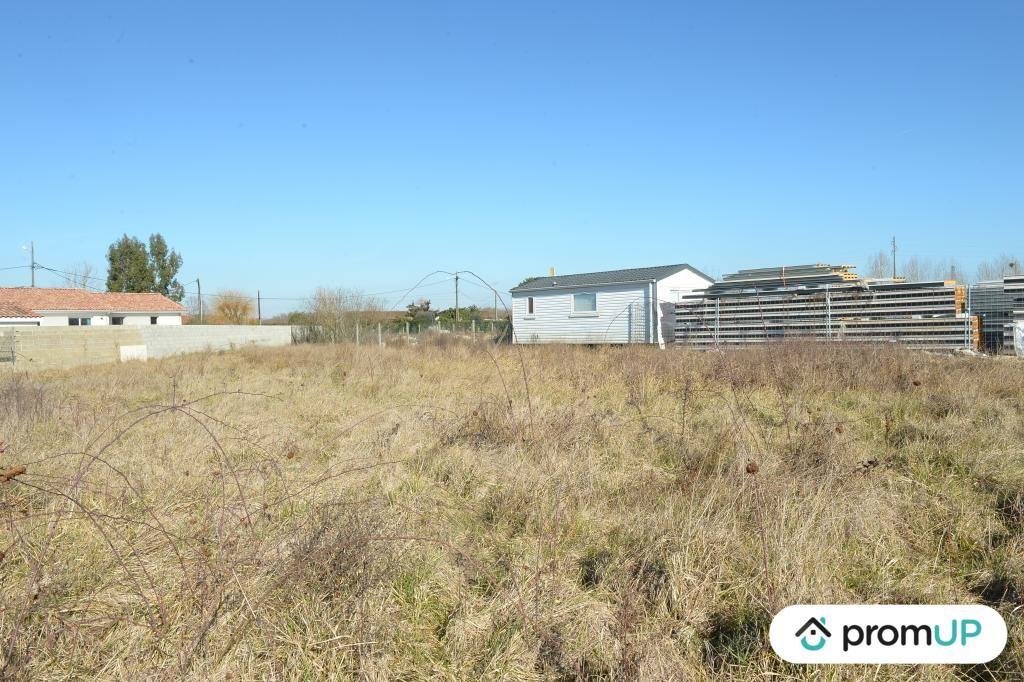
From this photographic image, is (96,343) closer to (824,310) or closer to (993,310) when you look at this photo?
(824,310)

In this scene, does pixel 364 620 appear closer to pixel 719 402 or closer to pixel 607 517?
pixel 607 517

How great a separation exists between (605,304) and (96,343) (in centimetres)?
1753

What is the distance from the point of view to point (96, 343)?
69.8 feet

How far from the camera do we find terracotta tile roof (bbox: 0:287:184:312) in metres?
37.0

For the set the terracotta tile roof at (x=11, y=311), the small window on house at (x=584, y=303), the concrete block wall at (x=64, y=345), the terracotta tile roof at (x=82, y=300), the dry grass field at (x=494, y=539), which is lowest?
the dry grass field at (x=494, y=539)

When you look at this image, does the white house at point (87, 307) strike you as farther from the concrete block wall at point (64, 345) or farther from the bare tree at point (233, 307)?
the concrete block wall at point (64, 345)

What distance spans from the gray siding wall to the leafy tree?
39366 mm

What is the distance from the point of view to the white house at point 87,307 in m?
36.8

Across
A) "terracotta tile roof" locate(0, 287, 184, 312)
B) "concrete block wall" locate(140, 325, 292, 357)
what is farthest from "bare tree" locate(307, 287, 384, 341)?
"terracotta tile roof" locate(0, 287, 184, 312)

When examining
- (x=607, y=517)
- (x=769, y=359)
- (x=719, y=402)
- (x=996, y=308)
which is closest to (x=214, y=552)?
(x=607, y=517)

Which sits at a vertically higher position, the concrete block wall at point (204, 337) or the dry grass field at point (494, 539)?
the concrete block wall at point (204, 337)

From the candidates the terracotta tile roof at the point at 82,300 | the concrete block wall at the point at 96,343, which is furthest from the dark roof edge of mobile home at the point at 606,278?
the terracotta tile roof at the point at 82,300

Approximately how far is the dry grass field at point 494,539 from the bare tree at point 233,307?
1714 inches

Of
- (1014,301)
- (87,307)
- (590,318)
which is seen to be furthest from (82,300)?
(1014,301)
